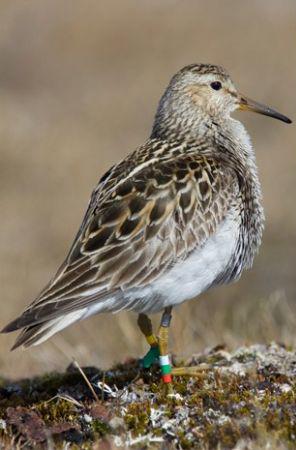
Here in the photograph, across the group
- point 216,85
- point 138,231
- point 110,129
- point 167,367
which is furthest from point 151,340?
point 110,129

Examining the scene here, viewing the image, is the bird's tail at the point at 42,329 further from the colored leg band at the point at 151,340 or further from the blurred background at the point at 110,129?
the blurred background at the point at 110,129

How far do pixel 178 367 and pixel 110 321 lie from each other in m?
5.97

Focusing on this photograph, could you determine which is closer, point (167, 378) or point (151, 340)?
point (167, 378)

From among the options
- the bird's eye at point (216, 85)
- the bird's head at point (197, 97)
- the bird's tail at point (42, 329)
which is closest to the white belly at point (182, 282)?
the bird's tail at point (42, 329)

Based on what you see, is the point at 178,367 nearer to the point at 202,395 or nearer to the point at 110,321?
the point at 202,395

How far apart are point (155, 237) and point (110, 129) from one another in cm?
1561

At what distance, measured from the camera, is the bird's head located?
8.27 metres

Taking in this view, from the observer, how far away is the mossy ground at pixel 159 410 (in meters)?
5.95

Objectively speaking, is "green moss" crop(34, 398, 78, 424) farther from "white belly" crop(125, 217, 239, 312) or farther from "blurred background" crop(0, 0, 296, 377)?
"blurred background" crop(0, 0, 296, 377)

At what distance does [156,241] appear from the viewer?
6.82m

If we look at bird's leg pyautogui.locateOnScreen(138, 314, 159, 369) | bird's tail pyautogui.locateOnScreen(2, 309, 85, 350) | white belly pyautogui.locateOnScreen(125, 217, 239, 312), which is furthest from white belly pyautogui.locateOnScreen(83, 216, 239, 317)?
bird's leg pyautogui.locateOnScreen(138, 314, 159, 369)

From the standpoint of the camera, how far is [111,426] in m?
6.33

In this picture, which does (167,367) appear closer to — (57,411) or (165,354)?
(165,354)

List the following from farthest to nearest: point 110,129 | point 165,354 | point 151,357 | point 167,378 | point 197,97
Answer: point 110,129, point 197,97, point 151,357, point 165,354, point 167,378
